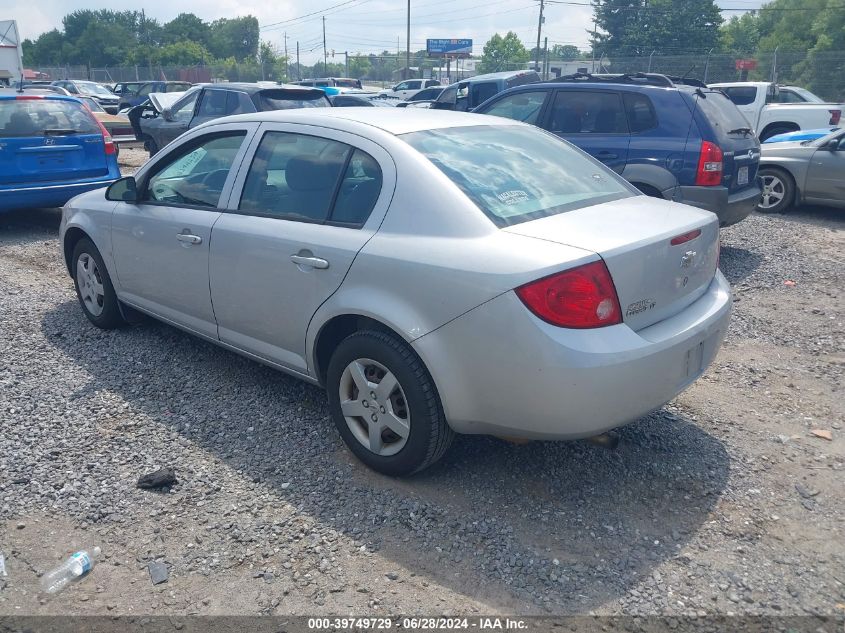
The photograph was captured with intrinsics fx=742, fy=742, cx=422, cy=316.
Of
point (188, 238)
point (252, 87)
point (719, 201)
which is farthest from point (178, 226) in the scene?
point (252, 87)

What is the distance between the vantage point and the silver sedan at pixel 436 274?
2971mm

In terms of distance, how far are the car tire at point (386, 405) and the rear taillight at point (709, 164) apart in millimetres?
4863

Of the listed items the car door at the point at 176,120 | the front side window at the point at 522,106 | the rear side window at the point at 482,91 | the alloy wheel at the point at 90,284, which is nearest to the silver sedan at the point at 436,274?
the alloy wheel at the point at 90,284

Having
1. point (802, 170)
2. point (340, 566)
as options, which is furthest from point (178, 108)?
point (340, 566)

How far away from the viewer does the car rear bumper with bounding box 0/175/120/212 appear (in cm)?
826

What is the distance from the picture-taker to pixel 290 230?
3787 mm

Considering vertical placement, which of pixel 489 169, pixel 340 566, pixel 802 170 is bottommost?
pixel 340 566

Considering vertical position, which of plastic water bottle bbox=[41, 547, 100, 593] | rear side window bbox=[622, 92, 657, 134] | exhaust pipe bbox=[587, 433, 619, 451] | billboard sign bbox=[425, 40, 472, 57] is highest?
billboard sign bbox=[425, 40, 472, 57]

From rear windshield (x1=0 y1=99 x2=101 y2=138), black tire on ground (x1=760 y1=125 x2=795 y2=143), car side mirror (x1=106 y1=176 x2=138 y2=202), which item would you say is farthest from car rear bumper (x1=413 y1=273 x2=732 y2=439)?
black tire on ground (x1=760 y1=125 x2=795 y2=143)

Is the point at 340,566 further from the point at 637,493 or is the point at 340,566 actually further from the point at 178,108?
the point at 178,108

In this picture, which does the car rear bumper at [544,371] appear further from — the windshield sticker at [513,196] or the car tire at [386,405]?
the windshield sticker at [513,196]

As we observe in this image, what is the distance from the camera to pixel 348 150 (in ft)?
12.2

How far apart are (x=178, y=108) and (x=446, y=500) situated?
1133 centimetres

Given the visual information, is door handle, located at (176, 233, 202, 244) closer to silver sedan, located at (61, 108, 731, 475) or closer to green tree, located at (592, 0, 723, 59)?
silver sedan, located at (61, 108, 731, 475)
